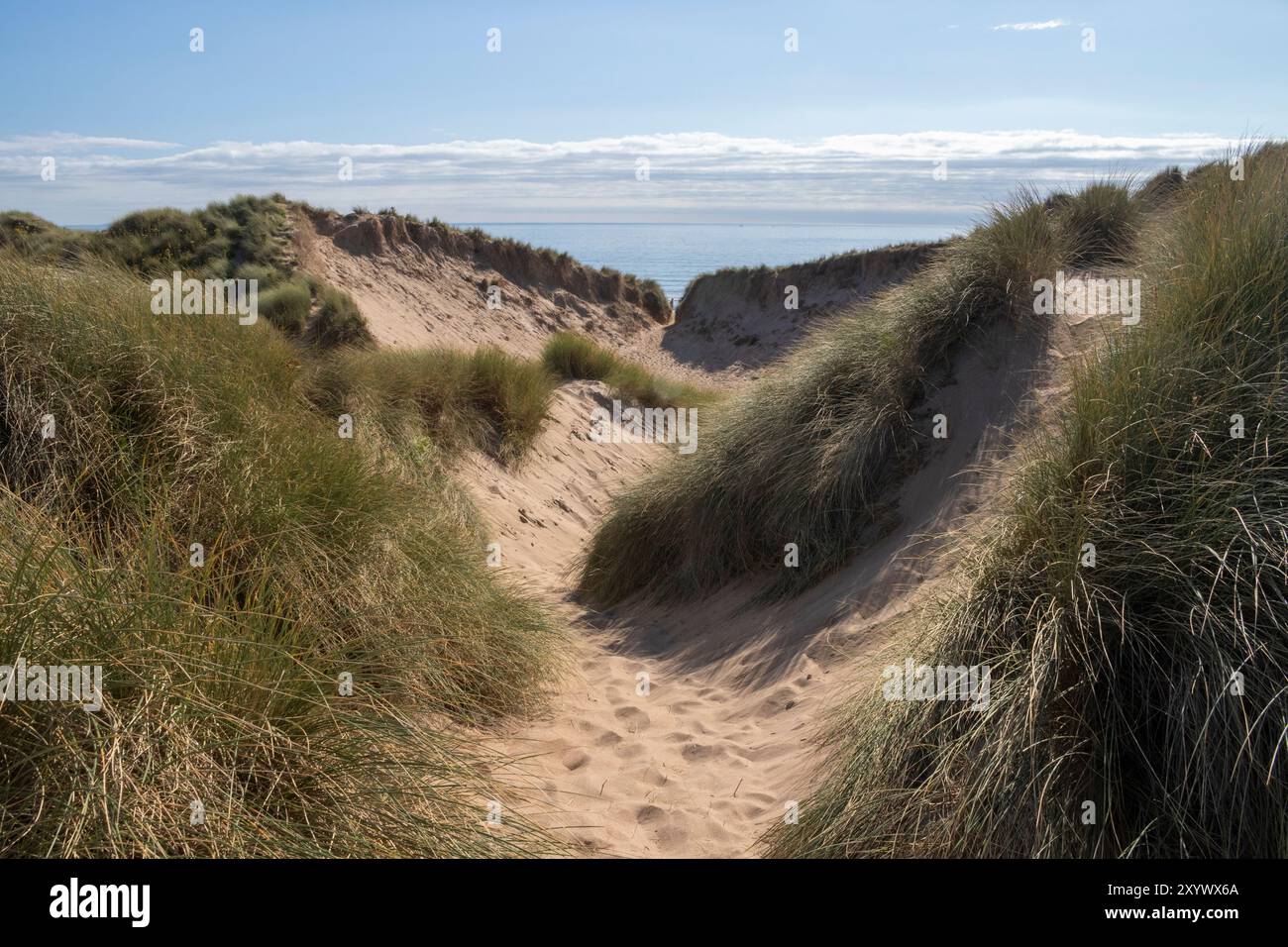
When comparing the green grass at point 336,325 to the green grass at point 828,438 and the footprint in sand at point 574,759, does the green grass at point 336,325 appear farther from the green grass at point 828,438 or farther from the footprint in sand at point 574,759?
the footprint in sand at point 574,759

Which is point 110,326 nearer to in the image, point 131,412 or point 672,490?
point 131,412

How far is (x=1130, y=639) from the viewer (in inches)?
120

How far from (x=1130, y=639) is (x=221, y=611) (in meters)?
3.25

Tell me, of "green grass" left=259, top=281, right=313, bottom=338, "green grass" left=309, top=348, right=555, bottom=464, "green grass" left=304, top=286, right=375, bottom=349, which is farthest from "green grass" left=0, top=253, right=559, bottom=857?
"green grass" left=304, top=286, right=375, bottom=349

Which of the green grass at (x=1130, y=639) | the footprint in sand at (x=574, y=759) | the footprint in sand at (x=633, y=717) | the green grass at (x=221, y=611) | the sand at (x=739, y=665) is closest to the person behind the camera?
the green grass at (x=221, y=611)

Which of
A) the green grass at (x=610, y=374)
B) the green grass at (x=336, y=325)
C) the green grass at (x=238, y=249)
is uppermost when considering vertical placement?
the green grass at (x=238, y=249)

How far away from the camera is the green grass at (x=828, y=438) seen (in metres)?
6.61

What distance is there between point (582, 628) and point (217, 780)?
4788 millimetres

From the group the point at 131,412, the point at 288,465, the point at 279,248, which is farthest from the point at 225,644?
the point at 279,248

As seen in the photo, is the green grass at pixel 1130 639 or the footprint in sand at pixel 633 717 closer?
the green grass at pixel 1130 639

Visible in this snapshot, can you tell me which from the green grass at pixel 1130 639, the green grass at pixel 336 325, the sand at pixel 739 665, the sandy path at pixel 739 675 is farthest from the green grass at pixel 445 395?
the green grass at pixel 1130 639

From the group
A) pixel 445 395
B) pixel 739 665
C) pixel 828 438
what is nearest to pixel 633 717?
pixel 739 665

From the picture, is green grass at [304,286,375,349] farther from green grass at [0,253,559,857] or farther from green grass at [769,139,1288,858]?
green grass at [769,139,1288,858]

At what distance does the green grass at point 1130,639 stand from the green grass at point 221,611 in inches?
59.5
